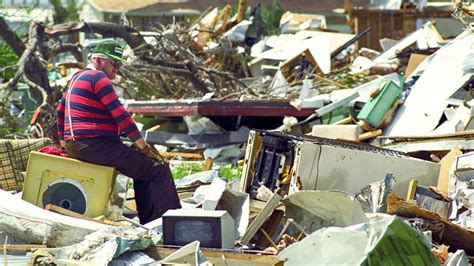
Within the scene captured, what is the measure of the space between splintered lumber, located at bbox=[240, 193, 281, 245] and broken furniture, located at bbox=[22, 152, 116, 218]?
4.91 ft

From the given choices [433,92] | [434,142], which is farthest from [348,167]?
[433,92]

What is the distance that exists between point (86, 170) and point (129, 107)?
8088 mm

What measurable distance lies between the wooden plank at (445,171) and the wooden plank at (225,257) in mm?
2836

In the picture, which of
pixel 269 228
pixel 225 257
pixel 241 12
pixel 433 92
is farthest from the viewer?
pixel 241 12

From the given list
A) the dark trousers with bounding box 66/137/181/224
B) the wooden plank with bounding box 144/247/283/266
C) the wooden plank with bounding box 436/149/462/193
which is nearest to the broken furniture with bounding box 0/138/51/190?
the dark trousers with bounding box 66/137/181/224

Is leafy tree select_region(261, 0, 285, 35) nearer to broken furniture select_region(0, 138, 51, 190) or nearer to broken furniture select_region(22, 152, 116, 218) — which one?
broken furniture select_region(0, 138, 51, 190)

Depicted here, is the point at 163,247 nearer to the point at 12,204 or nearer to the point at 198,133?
the point at 12,204

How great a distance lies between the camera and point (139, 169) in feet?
32.8

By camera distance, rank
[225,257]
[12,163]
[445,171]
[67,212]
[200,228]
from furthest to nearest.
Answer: [12,163], [445,171], [67,212], [200,228], [225,257]

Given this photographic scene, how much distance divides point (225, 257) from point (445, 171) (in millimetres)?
3285

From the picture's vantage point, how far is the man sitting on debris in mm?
9812

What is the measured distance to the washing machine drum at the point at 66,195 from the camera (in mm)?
9836

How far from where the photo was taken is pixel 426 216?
908 centimetres

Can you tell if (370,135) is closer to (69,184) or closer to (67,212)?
(69,184)
